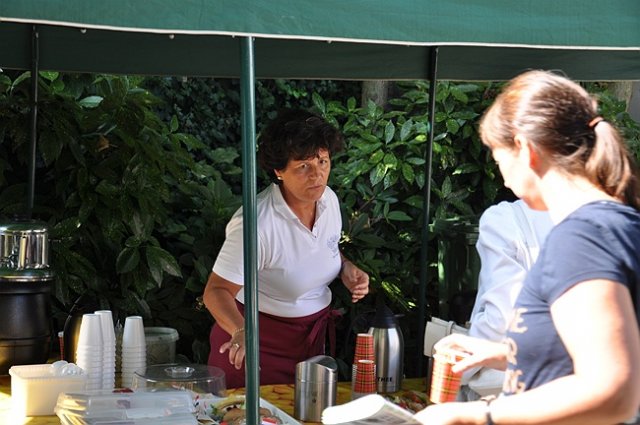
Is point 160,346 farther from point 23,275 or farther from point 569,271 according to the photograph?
point 569,271

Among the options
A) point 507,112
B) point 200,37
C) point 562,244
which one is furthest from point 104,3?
point 200,37

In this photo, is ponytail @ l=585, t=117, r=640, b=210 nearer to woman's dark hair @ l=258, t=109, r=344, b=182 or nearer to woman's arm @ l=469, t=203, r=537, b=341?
woman's arm @ l=469, t=203, r=537, b=341

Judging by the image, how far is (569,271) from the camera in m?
1.57

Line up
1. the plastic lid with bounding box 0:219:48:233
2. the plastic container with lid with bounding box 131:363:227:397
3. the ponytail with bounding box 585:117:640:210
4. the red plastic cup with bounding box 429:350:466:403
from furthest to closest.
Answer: the plastic lid with bounding box 0:219:48:233 → the plastic container with lid with bounding box 131:363:227:397 → the red plastic cup with bounding box 429:350:466:403 → the ponytail with bounding box 585:117:640:210

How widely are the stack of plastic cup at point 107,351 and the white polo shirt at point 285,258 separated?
51 centimetres

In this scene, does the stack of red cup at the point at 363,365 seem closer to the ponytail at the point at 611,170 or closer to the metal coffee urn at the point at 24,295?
the metal coffee urn at the point at 24,295

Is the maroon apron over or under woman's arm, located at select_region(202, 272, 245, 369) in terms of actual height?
under

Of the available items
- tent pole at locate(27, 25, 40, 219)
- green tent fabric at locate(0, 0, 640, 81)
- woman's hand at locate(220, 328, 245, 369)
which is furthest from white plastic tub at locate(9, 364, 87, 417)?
tent pole at locate(27, 25, 40, 219)

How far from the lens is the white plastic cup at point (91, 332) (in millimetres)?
3025

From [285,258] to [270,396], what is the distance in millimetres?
572

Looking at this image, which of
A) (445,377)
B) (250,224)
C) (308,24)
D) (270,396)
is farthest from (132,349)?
(445,377)

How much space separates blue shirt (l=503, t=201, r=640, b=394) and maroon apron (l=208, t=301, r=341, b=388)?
1955 millimetres

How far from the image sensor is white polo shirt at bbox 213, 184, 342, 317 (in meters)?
3.45

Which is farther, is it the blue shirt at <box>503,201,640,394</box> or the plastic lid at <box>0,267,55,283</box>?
the plastic lid at <box>0,267,55,283</box>
